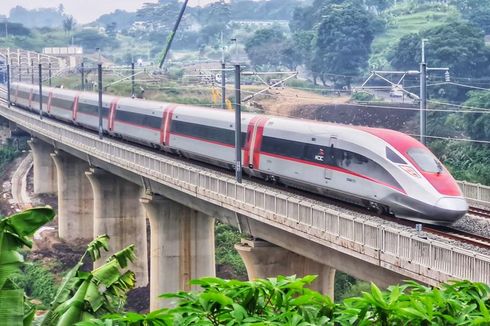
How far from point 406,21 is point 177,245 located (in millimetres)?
119203

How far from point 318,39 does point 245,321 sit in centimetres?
12425

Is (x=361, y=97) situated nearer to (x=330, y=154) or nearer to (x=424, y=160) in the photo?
(x=330, y=154)

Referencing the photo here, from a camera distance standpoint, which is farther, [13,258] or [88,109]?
[88,109]

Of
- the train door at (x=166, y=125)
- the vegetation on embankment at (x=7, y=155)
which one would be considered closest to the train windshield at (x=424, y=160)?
the train door at (x=166, y=125)

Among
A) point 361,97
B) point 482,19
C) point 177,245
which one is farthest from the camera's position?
point 482,19

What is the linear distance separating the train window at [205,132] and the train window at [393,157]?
1203 centimetres

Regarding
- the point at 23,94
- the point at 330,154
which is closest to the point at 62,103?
the point at 23,94

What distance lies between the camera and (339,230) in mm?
27750

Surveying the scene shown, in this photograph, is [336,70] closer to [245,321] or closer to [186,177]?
[186,177]

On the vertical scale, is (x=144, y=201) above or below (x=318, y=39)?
below

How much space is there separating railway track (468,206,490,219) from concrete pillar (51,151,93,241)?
157 ft

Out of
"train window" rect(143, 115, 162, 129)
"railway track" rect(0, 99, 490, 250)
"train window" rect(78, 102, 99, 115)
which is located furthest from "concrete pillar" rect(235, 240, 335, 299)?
"train window" rect(78, 102, 99, 115)

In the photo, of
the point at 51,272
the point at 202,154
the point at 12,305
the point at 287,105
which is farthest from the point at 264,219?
the point at 287,105

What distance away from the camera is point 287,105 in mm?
114375
